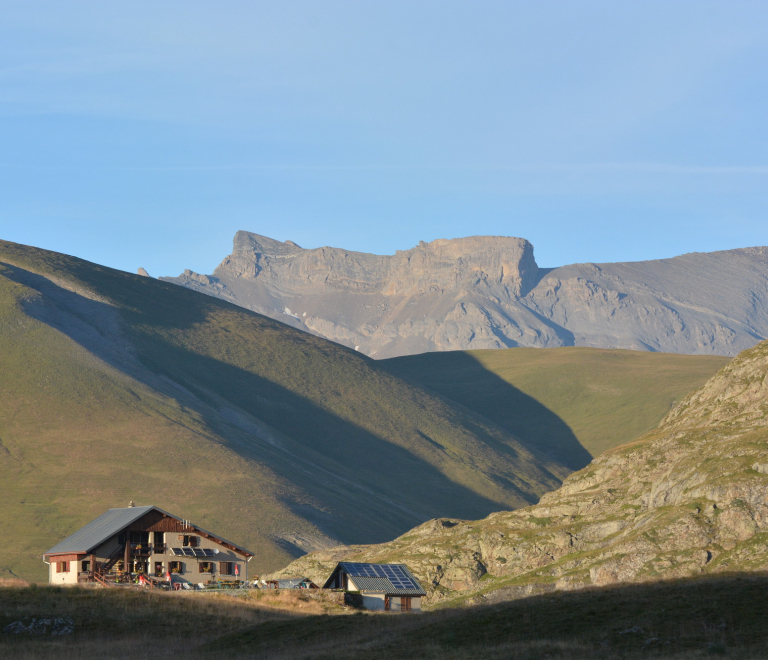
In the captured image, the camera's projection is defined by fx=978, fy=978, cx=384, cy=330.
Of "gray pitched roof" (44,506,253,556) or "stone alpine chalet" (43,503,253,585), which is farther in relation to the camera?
"gray pitched roof" (44,506,253,556)

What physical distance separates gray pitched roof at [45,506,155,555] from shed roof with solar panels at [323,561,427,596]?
17.9 m

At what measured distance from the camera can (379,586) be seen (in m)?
74.3

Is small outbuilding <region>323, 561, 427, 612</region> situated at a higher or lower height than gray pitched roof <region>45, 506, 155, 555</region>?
lower

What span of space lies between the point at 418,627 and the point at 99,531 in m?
39.2

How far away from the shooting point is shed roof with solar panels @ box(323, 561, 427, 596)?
73750 millimetres

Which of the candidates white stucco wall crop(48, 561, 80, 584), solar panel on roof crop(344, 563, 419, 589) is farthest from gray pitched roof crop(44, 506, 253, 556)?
solar panel on roof crop(344, 563, 419, 589)

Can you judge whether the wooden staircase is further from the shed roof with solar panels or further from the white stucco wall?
the shed roof with solar panels

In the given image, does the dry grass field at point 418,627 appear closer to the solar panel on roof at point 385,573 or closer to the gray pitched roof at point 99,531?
the solar panel on roof at point 385,573

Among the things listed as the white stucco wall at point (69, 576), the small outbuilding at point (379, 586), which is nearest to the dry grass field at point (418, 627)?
the small outbuilding at point (379, 586)

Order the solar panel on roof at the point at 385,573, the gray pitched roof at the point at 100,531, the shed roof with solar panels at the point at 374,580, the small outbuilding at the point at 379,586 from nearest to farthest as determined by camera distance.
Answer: the small outbuilding at the point at 379,586 < the shed roof with solar panels at the point at 374,580 < the solar panel on roof at the point at 385,573 < the gray pitched roof at the point at 100,531

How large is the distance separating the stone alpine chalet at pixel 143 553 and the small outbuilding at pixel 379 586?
13.2 m

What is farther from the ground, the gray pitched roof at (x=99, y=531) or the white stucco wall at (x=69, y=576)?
the gray pitched roof at (x=99, y=531)

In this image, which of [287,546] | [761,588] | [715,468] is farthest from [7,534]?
[761,588]

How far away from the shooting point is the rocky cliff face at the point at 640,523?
97125 millimetres
